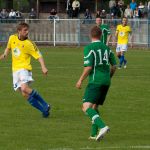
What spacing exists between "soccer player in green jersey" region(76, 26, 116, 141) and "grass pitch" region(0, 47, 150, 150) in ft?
1.69

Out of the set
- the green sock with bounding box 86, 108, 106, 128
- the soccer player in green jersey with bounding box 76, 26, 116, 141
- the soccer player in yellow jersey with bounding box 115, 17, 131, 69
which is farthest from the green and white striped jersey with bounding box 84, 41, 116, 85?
the soccer player in yellow jersey with bounding box 115, 17, 131, 69

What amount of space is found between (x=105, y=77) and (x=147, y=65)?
758 inches

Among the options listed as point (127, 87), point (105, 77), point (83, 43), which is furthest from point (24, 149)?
point (83, 43)

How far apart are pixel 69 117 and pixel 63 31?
3236 centimetres

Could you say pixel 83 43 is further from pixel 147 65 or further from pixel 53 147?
pixel 53 147

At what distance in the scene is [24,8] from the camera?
65062mm

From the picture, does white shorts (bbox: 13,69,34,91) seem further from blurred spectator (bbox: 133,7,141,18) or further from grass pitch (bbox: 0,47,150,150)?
blurred spectator (bbox: 133,7,141,18)

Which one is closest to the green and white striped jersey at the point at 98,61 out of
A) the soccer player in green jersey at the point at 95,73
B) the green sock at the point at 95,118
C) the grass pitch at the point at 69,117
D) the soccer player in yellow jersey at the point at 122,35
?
the soccer player in green jersey at the point at 95,73

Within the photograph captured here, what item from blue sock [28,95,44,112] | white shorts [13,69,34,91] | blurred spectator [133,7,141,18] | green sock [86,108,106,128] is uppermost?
blurred spectator [133,7,141,18]

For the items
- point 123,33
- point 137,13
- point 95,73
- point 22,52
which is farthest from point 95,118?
point 137,13

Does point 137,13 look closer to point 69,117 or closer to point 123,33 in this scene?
point 123,33

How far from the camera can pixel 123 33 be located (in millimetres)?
32375

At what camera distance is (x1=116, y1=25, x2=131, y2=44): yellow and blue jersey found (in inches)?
1273

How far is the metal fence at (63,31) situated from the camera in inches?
1799
